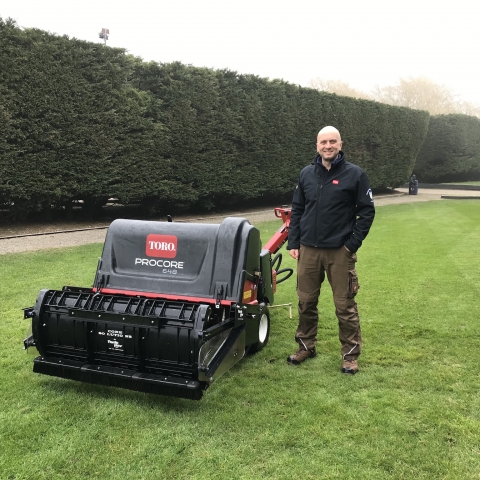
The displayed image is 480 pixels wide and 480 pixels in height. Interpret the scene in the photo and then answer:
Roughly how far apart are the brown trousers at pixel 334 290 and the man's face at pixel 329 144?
0.75 metres

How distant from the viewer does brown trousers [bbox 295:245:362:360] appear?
3975 mm

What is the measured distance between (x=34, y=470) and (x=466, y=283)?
6189mm

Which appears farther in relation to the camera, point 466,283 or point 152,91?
point 152,91

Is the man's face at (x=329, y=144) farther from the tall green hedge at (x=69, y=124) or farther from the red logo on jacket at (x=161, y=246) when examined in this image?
the tall green hedge at (x=69, y=124)

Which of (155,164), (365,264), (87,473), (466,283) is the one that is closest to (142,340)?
(87,473)

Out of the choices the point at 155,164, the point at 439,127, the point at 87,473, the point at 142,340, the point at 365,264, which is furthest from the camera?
the point at 439,127

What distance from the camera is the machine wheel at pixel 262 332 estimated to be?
4.30m

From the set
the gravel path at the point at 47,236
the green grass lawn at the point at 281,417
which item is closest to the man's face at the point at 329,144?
the green grass lawn at the point at 281,417

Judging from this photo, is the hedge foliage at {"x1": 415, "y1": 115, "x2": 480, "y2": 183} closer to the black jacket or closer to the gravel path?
the gravel path

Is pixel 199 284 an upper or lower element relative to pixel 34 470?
upper

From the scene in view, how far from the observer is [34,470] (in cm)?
265

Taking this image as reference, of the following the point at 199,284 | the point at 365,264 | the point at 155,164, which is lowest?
the point at 365,264

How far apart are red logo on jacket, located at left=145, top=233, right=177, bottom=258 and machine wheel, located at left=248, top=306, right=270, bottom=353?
92 cm

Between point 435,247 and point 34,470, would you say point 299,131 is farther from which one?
point 34,470
